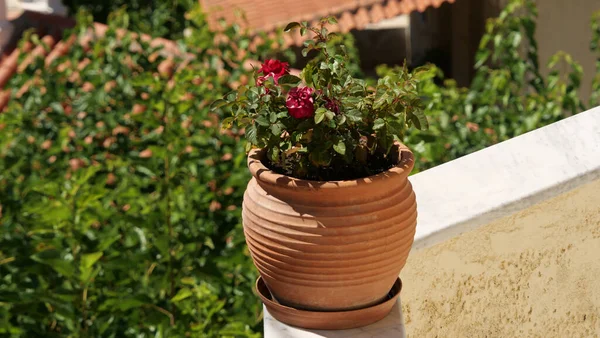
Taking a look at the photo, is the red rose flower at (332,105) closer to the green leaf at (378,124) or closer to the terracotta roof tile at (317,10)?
the green leaf at (378,124)

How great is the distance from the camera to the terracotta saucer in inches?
75.8

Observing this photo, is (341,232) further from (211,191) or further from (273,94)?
(211,191)

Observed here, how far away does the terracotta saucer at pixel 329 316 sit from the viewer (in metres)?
1.92

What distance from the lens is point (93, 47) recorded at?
16.8ft

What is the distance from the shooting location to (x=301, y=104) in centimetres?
183

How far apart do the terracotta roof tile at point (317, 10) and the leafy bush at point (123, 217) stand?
6.46 meters

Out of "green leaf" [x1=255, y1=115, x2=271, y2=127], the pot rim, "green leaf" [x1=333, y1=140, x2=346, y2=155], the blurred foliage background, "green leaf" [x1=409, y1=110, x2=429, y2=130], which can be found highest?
"green leaf" [x1=255, y1=115, x2=271, y2=127]

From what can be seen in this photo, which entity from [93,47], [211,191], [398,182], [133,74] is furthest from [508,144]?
[93,47]

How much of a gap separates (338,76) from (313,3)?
9.94 meters

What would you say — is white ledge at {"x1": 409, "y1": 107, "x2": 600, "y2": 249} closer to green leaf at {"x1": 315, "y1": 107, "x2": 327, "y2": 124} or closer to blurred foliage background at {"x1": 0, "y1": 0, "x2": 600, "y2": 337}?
blurred foliage background at {"x1": 0, "y1": 0, "x2": 600, "y2": 337}

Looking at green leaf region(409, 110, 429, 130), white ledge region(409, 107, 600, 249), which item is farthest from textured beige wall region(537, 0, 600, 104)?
green leaf region(409, 110, 429, 130)

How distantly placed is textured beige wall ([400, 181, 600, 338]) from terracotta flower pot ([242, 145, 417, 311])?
0.38 m

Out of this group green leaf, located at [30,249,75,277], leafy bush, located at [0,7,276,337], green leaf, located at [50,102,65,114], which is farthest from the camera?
green leaf, located at [50,102,65,114]

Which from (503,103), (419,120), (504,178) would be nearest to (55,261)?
(419,120)
